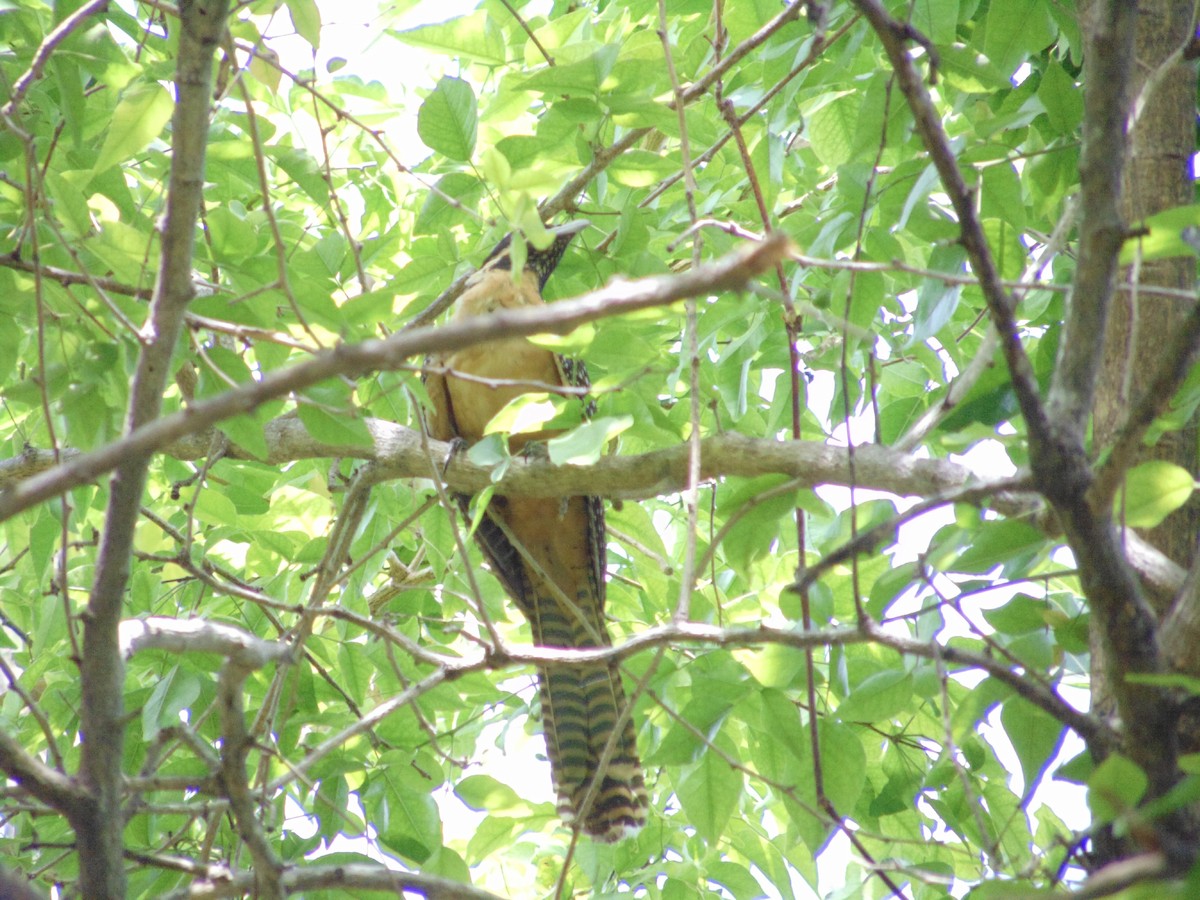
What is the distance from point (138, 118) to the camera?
2.22 m

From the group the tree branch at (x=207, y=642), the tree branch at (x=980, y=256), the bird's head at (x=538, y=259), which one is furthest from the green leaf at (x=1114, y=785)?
the bird's head at (x=538, y=259)

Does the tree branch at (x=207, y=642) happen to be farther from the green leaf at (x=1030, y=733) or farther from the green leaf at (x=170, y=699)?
the green leaf at (x=1030, y=733)

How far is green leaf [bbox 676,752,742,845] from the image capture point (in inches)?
104

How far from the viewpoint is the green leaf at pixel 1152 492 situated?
1.79 m

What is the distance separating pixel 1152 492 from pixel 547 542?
10.2 ft

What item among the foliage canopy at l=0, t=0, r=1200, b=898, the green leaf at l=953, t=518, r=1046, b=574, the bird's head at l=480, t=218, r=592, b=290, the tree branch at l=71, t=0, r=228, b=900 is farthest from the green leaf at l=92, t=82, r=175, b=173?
the bird's head at l=480, t=218, r=592, b=290

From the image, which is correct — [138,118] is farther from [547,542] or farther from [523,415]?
[547,542]

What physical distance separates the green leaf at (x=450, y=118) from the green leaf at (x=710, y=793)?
5.48 ft

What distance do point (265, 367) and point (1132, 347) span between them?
1706mm

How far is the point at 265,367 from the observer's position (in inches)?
96.1

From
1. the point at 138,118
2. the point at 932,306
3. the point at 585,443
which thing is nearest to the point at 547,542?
the point at 932,306

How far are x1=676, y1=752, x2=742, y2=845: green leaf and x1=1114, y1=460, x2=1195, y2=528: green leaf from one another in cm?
117

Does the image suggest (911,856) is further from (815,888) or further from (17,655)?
(17,655)

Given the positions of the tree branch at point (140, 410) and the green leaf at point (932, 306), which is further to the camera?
the green leaf at point (932, 306)
